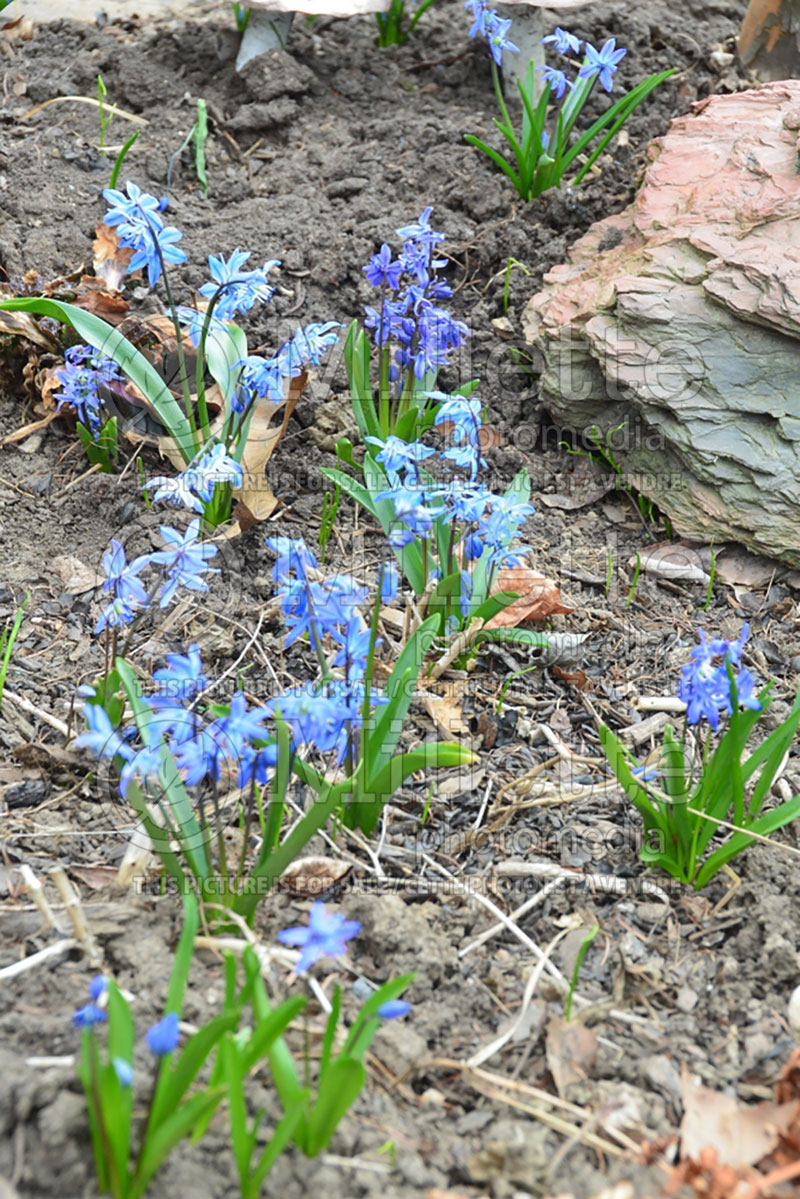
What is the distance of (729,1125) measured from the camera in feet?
6.09

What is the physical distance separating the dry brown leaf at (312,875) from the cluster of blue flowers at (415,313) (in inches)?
62.2

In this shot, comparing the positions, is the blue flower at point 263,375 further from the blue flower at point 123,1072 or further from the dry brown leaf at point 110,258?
the blue flower at point 123,1072

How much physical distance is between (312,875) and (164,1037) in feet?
2.55

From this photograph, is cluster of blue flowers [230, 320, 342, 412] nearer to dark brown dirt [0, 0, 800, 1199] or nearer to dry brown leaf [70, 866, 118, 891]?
dark brown dirt [0, 0, 800, 1199]

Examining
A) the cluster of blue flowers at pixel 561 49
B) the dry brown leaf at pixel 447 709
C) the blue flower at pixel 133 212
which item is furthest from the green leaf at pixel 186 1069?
the cluster of blue flowers at pixel 561 49

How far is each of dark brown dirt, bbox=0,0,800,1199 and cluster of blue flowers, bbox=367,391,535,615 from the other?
15.7 inches

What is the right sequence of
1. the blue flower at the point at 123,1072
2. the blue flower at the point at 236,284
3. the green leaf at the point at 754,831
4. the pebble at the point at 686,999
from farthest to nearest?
the blue flower at the point at 236,284
the green leaf at the point at 754,831
the pebble at the point at 686,999
the blue flower at the point at 123,1072

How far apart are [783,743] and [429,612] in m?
1.03

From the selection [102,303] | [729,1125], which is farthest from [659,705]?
[102,303]

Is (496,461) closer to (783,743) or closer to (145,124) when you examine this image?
(783,743)

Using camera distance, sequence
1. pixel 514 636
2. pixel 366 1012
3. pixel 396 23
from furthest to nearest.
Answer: pixel 396 23
pixel 514 636
pixel 366 1012

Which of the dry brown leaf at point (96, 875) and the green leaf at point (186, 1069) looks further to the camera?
the dry brown leaf at point (96, 875)

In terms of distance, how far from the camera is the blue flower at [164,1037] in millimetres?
1531

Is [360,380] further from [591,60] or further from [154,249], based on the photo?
[591,60]
